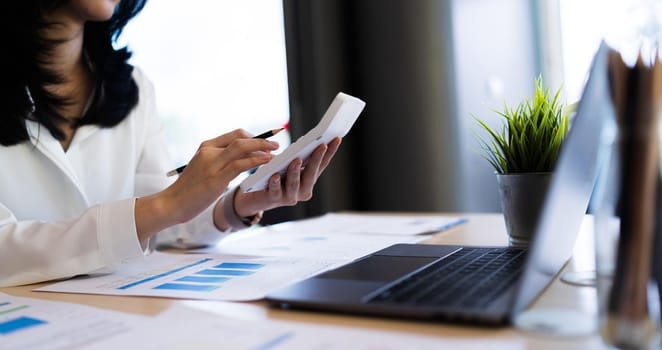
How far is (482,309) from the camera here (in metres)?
0.51

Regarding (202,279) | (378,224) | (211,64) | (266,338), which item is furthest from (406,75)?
(266,338)

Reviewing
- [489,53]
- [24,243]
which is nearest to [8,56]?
[24,243]

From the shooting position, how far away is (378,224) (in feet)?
4.29

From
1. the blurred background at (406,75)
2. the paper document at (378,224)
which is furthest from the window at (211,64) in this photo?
the paper document at (378,224)

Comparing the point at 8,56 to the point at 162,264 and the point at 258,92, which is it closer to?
the point at 162,264

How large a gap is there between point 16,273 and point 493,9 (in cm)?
224

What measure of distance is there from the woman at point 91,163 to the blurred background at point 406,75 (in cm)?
92

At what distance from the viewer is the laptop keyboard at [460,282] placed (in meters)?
0.55

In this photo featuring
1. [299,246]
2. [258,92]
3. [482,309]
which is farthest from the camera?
[258,92]

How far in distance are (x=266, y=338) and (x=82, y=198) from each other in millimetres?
764

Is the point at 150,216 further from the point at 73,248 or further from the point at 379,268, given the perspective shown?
the point at 379,268

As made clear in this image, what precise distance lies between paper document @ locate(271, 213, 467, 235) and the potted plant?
266 millimetres

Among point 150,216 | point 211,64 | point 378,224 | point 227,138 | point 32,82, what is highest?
point 211,64

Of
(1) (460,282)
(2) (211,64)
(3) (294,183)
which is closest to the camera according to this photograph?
(1) (460,282)
